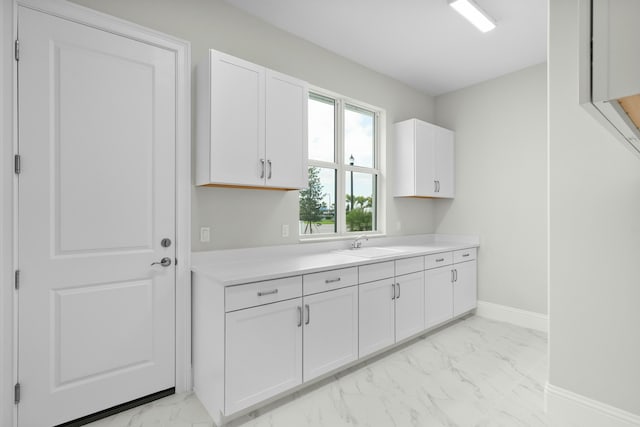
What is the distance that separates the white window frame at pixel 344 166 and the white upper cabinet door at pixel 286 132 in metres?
0.55

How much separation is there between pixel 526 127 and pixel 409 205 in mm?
1523

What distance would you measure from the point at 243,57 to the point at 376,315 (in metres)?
2.35

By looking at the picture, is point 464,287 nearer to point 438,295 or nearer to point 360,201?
point 438,295

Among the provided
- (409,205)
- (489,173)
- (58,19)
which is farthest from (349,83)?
(58,19)

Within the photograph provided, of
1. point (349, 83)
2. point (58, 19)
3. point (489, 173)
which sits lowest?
point (489, 173)

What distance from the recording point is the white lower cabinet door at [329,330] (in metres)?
2.17

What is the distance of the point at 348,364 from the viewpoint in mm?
2443

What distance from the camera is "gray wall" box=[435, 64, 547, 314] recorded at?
351 cm

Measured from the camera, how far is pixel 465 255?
12.4 ft

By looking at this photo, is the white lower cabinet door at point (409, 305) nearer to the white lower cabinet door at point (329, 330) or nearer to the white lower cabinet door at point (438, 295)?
the white lower cabinet door at point (438, 295)

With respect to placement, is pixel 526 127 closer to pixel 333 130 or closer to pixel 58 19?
pixel 333 130

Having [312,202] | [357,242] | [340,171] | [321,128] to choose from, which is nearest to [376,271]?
[357,242]

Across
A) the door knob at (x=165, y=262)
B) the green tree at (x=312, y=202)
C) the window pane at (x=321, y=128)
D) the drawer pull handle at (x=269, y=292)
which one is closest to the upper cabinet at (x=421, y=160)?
the window pane at (x=321, y=128)

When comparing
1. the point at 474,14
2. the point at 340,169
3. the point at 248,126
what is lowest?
the point at 340,169
